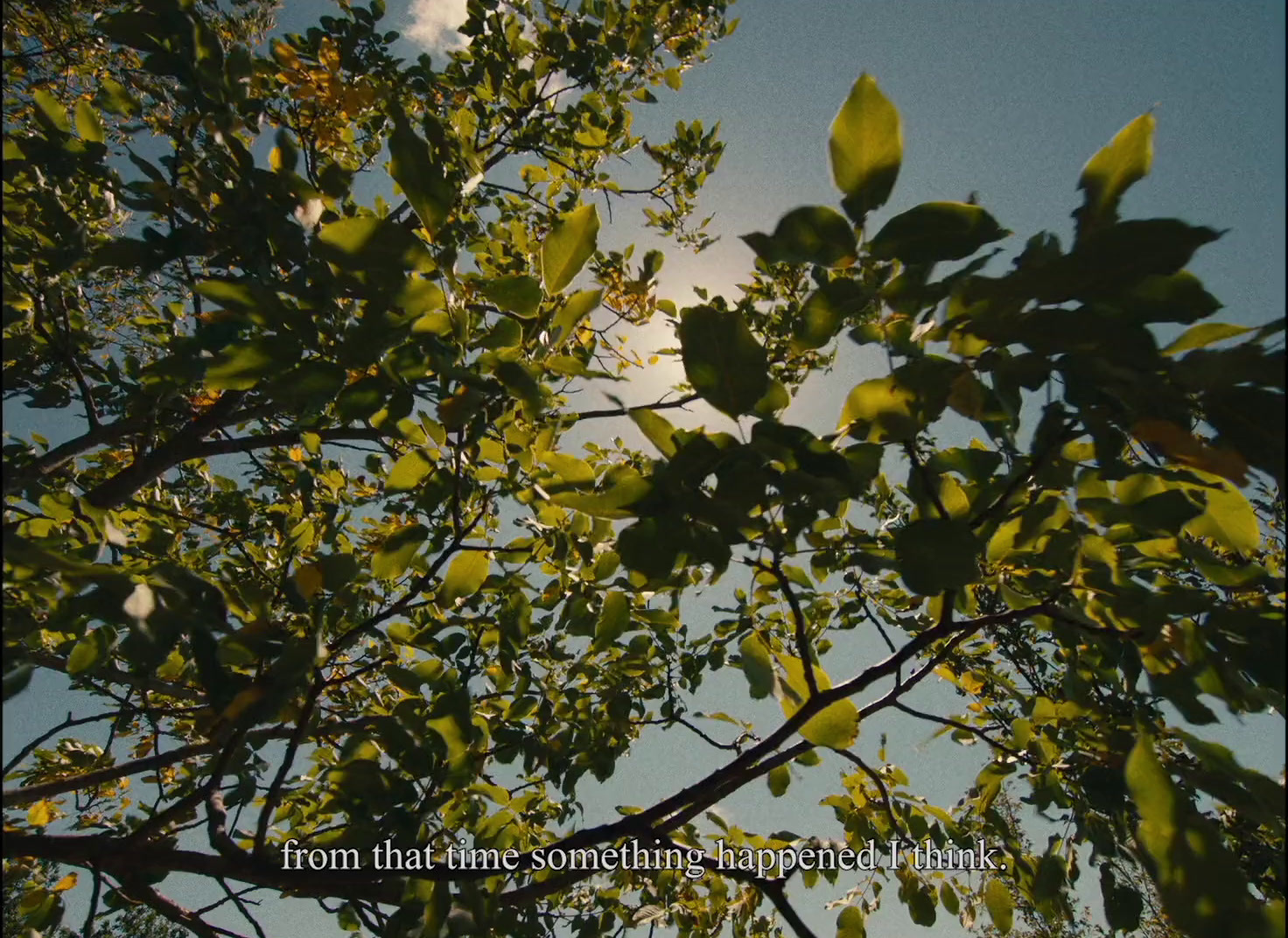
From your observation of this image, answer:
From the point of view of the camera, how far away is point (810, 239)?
100 centimetres

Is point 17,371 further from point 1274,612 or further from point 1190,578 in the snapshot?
point 1190,578

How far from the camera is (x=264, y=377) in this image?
4.26 feet

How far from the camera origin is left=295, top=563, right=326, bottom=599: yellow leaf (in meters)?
1.43

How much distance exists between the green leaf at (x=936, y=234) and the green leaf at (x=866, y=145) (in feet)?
0.16

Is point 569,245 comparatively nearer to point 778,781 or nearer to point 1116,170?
point 1116,170

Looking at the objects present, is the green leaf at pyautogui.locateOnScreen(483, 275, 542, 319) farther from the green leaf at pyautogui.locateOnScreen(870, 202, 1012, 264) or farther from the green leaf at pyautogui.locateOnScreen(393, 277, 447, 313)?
the green leaf at pyautogui.locateOnScreen(870, 202, 1012, 264)

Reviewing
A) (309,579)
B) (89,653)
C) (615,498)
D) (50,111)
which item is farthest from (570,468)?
(50,111)

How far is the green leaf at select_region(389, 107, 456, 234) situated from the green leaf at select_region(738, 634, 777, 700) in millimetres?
891

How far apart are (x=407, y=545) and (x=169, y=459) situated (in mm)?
Answer: 1887

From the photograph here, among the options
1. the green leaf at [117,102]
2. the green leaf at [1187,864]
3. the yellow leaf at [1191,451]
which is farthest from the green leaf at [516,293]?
the green leaf at [117,102]

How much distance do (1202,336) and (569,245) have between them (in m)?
0.92

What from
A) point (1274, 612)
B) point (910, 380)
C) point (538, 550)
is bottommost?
point (1274, 612)

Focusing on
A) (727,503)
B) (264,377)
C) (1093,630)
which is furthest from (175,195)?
(1093,630)

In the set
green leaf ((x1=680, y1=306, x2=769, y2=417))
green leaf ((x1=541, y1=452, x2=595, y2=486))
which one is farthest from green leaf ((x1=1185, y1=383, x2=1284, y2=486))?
green leaf ((x1=541, y1=452, x2=595, y2=486))
